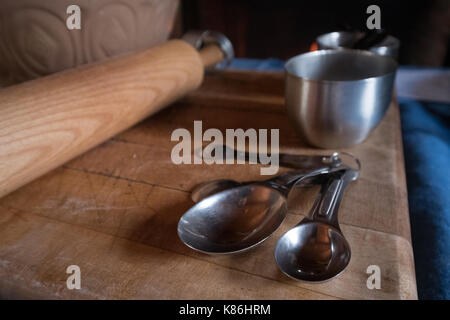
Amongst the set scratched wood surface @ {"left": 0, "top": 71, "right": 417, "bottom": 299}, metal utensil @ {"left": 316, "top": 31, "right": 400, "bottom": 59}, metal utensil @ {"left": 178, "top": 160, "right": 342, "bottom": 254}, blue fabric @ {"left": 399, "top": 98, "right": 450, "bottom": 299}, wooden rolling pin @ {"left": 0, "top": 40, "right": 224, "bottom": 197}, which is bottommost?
blue fabric @ {"left": 399, "top": 98, "right": 450, "bottom": 299}

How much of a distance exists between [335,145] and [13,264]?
362 mm

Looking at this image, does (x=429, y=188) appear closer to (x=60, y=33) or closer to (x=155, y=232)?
(x=155, y=232)

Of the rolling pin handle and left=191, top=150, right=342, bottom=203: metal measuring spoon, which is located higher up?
the rolling pin handle

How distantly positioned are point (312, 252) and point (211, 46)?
0.58 meters

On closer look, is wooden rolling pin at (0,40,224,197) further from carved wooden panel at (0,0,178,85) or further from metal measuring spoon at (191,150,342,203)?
metal measuring spoon at (191,150,342,203)

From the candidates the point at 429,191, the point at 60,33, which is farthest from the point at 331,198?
the point at 60,33

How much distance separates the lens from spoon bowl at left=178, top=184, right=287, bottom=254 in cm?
33

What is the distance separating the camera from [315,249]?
0.32 meters

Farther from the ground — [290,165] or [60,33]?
[60,33]

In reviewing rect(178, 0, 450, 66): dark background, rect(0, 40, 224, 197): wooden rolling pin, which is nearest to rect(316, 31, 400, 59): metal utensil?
rect(0, 40, 224, 197): wooden rolling pin

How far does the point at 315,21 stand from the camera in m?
1.19

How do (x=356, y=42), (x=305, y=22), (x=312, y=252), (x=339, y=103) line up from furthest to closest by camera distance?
(x=305, y=22) < (x=356, y=42) < (x=339, y=103) < (x=312, y=252)

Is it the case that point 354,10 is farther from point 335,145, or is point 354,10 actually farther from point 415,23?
point 335,145
